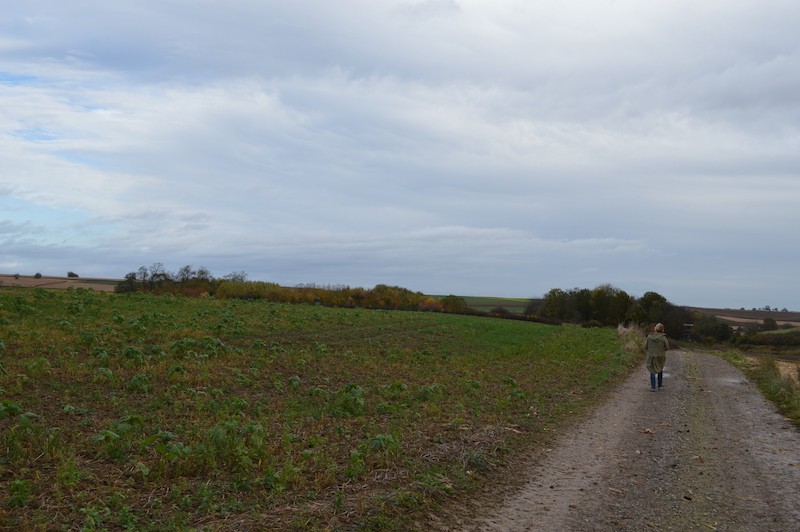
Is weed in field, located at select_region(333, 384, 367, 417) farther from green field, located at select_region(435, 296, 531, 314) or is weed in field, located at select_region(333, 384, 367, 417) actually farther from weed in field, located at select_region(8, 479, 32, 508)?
green field, located at select_region(435, 296, 531, 314)

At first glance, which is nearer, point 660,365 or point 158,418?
point 158,418

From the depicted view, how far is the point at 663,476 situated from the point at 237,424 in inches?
259

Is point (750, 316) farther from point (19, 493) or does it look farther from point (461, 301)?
point (19, 493)

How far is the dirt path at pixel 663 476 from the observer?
7.50 m

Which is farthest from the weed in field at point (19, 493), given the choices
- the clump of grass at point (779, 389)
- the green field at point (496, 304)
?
the green field at point (496, 304)

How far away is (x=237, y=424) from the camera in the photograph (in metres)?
9.91

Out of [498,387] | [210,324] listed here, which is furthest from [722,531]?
[210,324]

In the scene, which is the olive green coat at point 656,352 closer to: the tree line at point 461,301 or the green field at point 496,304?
the tree line at point 461,301

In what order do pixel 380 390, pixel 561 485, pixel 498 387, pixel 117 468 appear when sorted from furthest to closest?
1. pixel 498 387
2. pixel 380 390
3. pixel 561 485
4. pixel 117 468

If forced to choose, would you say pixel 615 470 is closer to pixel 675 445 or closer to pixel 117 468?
pixel 675 445

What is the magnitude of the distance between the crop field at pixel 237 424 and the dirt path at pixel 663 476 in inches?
30.8

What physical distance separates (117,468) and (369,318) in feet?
100

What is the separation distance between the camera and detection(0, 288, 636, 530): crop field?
6977 millimetres

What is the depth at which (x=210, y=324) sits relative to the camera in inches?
942
